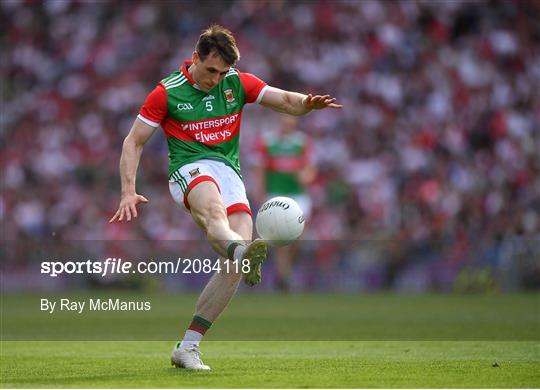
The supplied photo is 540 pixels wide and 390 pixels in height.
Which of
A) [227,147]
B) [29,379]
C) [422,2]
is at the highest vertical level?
[422,2]

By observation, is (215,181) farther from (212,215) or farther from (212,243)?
(212,243)

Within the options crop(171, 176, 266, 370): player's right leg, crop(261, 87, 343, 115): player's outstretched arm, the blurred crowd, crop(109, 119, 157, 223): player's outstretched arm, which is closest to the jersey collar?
crop(109, 119, 157, 223): player's outstretched arm

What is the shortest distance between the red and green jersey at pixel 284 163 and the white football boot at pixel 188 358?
388 inches

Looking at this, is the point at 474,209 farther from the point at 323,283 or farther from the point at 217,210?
the point at 217,210

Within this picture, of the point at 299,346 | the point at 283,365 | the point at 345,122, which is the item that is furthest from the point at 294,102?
the point at 345,122

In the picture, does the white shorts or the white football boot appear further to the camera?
the white shorts

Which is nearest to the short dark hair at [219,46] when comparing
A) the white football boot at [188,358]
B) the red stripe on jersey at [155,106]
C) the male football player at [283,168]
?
the red stripe on jersey at [155,106]

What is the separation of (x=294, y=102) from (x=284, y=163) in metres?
9.47

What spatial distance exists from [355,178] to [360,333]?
11.3 metres

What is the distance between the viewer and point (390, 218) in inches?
866

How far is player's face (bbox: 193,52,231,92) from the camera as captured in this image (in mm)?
8562

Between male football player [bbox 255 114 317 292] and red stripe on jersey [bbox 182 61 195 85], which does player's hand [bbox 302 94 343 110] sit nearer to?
red stripe on jersey [bbox 182 61 195 85]

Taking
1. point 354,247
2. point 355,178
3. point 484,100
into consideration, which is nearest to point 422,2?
point 484,100

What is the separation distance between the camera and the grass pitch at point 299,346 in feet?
25.3
